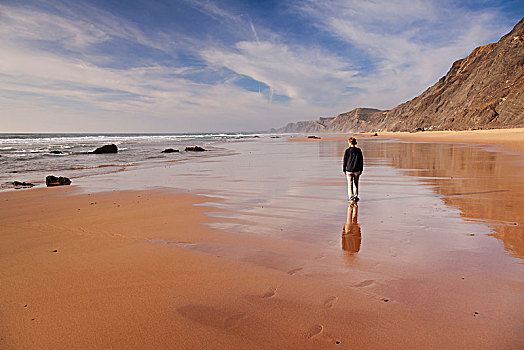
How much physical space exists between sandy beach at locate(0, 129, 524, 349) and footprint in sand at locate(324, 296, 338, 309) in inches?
0.4

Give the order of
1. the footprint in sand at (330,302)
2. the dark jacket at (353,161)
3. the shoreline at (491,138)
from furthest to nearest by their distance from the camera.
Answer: the shoreline at (491,138)
the dark jacket at (353,161)
the footprint in sand at (330,302)

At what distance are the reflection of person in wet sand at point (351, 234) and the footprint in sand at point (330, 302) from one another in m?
1.44

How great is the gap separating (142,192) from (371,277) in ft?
26.7

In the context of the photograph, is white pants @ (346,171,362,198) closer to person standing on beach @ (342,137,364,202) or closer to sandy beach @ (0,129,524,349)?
person standing on beach @ (342,137,364,202)

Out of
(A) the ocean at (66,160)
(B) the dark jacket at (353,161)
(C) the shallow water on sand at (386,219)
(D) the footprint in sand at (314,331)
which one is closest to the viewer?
(D) the footprint in sand at (314,331)

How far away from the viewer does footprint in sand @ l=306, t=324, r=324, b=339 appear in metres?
2.50

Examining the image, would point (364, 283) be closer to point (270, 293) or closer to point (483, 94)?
point (270, 293)

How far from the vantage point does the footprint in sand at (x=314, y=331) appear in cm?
250

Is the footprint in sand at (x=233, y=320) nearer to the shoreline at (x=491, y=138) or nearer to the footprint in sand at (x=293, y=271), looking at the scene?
the footprint in sand at (x=293, y=271)

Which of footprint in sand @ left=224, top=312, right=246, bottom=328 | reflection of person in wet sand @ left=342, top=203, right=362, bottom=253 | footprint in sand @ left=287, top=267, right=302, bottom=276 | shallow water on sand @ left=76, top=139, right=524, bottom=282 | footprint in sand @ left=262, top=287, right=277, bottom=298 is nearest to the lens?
footprint in sand @ left=224, top=312, right=246, bottom=328

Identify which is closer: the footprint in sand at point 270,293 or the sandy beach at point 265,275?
the sandy beach at point 265,275

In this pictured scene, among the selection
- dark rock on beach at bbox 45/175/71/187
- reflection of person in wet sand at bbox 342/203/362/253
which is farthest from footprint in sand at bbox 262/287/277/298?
dark rock on beach at bbox 45/175/71/187

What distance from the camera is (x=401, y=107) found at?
431ft

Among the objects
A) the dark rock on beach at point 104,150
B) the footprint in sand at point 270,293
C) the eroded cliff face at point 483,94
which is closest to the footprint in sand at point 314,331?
the footprint in sand at point 270,293
